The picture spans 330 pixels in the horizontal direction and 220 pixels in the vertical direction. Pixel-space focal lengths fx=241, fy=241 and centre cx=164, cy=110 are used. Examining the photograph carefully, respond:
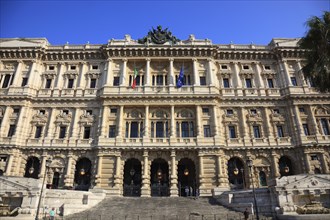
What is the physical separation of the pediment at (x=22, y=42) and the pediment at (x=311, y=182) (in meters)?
37.5

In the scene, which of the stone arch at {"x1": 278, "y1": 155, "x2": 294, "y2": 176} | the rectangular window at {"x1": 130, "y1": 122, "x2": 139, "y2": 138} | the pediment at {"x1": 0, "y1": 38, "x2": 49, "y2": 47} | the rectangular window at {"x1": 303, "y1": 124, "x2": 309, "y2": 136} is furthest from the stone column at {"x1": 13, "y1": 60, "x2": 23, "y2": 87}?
the rectangular window at {"x1": 303, "y1": 124, "x2": 309, "y2": 136}

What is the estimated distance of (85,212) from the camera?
22.1m

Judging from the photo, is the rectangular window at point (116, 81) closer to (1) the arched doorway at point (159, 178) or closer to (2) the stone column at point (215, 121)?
(1) the arched doorway at point (159, 178)

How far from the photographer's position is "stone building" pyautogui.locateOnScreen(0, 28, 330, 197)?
30.1 metres

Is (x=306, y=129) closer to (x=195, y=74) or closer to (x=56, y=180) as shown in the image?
(x=195, y=74)

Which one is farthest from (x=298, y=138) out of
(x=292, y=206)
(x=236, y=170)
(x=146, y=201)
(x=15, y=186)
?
(x=15, y=186)

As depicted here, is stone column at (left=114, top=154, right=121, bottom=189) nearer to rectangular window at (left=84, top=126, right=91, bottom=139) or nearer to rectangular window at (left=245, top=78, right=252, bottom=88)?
rectangular window at (left=84, top=126, right=91, bottom=139)

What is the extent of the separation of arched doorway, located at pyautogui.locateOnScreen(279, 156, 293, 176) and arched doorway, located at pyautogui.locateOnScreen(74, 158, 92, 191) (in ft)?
81.9

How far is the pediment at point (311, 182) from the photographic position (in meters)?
20.4

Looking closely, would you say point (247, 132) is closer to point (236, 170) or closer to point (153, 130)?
point (236, 170)

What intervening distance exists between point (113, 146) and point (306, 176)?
21.0 metres

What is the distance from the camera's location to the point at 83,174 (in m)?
30.8

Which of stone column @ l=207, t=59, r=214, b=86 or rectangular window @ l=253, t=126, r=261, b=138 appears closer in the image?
rectangular window @ l=253, t=126, r=261, b=138

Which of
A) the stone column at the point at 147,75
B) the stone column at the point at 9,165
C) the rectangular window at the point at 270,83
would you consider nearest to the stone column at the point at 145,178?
the stone column at the point at 147,75
